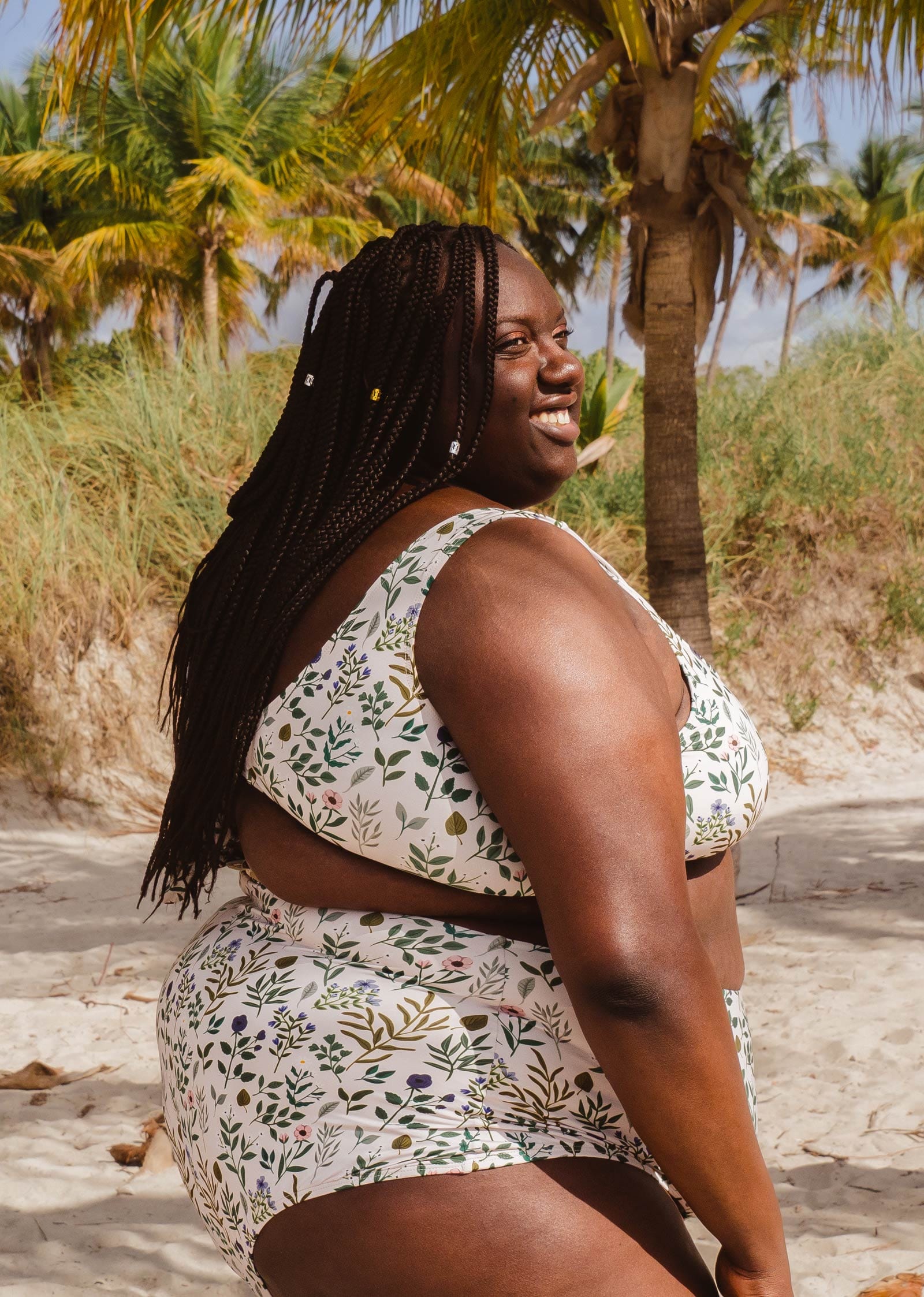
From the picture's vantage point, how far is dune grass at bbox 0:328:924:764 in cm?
730

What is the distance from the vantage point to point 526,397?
4.19ft

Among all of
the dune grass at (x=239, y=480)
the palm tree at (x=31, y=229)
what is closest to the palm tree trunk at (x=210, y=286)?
the palm tree at (x=31, y=229)

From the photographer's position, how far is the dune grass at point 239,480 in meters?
7.30

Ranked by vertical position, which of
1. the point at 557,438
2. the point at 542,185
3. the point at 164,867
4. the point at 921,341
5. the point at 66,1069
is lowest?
the point at 66,1069

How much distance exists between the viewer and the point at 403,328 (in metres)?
1.27

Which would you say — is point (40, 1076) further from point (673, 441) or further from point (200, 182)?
point (200, 182)

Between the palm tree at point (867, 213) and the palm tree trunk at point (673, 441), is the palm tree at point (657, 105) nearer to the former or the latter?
the palm tree trunk at point (673, 441)

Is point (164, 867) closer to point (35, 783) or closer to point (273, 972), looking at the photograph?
point (273, 972)

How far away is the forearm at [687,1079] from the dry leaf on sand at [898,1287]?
1617 mm

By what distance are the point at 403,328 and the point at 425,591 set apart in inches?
14.6

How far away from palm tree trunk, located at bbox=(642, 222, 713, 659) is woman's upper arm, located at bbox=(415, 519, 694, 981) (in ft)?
13.0

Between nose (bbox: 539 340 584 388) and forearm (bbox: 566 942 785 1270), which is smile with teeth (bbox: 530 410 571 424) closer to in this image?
nose (bbox: 539 340 584 388)

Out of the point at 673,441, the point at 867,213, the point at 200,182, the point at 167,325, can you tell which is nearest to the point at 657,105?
the point at 673,441

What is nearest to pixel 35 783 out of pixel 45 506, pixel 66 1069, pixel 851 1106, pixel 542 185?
pixel 45 506
